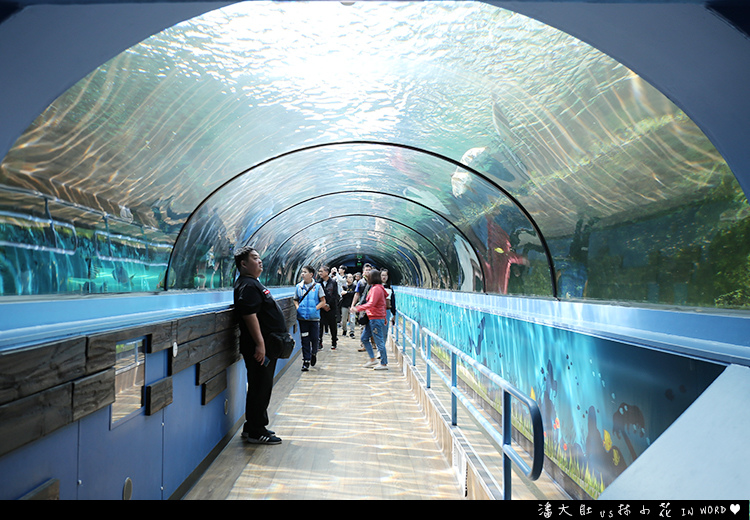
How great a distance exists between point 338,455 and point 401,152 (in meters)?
4.25

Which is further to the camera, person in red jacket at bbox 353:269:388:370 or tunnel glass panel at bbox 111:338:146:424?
person in red jacket at bbox 353:269:388:370

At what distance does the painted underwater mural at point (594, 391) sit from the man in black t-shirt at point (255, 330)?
2.36 metres

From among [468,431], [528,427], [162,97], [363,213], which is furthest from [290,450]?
[363,213]

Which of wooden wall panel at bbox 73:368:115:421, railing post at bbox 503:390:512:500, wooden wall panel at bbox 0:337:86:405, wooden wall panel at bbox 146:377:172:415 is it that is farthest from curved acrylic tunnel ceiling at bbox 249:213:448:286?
railing post at bbox 503:390:512:500

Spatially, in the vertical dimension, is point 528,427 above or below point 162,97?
below

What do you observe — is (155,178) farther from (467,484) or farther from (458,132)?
(467,484)

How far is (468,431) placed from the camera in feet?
15.1

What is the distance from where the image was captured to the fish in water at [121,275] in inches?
209

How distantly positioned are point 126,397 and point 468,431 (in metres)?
2.78

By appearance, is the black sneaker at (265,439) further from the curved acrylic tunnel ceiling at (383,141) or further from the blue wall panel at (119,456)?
the curved acrylic tunnel ceiling at (383,141)

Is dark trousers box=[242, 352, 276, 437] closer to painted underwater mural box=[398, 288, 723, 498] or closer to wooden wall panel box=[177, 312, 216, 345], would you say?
wooden wall panel box=[177, 312, 216, 345]

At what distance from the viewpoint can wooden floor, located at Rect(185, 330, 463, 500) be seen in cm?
436

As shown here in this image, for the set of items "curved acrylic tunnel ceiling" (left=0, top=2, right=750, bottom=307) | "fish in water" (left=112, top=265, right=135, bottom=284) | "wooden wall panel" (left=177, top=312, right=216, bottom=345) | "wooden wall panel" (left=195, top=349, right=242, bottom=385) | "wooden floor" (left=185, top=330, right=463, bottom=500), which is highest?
"curved acrylic tunnel ceiling" (left=0, top=2, right=750, bottom=307)

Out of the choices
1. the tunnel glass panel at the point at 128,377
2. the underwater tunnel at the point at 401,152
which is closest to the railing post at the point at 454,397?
the underwater tunnel at the point at 401,152
